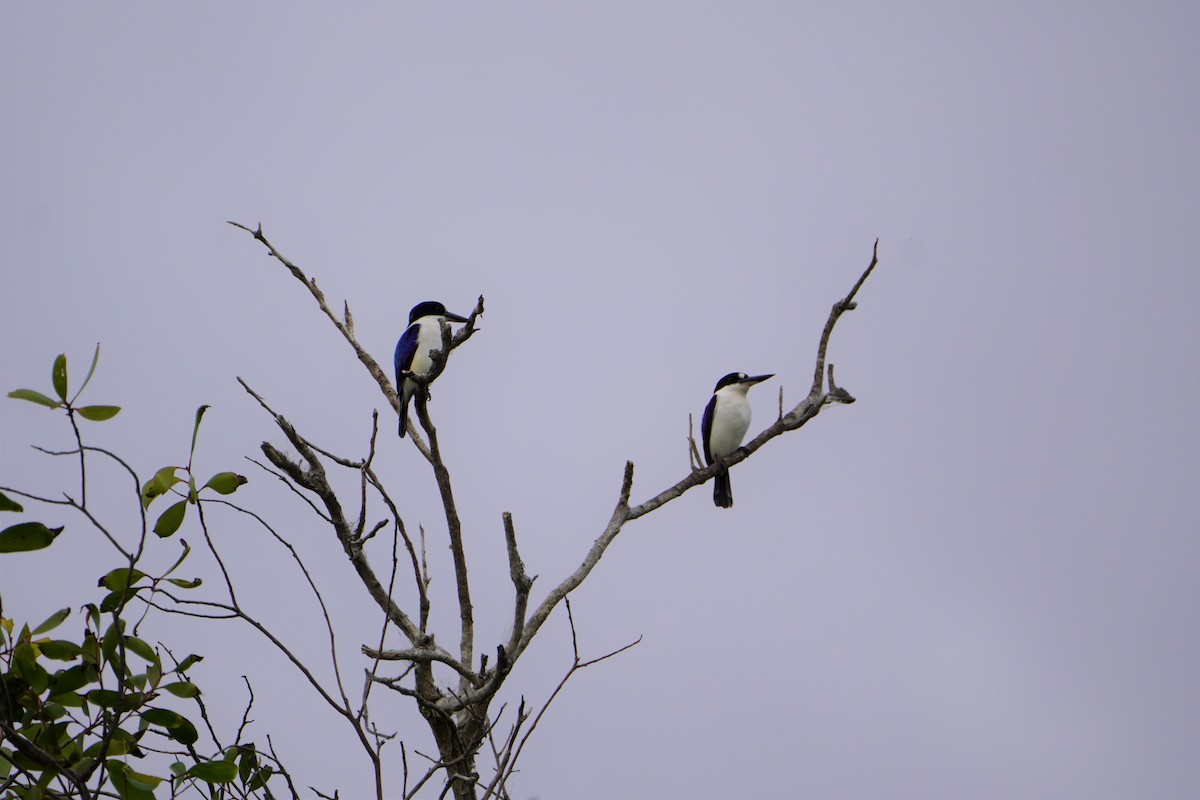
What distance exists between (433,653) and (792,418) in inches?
97.3

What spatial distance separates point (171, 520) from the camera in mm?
3039

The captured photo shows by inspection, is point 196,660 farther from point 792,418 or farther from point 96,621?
point 792,418

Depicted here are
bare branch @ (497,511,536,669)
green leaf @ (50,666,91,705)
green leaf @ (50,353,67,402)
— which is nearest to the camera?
green leaf @ (50,353,67,402)

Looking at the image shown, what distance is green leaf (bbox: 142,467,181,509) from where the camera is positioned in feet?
9.76

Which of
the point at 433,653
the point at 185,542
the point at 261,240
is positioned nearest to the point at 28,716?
the point at 185,542

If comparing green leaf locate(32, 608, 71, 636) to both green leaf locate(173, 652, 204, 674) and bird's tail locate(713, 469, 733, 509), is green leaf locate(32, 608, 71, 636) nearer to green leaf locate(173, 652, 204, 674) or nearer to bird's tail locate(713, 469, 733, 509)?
green leaf locate(173, 652, 204, 674)

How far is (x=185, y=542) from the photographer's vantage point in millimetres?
2955

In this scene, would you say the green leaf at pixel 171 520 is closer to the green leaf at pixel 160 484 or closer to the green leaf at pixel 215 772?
the green leaf at pixel 160 484

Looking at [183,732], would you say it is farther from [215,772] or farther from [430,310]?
[430,310]

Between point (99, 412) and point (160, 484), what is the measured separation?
1.27 feet

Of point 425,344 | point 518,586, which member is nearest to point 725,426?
point 425,344

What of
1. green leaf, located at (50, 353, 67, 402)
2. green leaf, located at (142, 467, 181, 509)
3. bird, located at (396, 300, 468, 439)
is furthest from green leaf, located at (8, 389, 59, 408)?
bird, located at (396, 300, 468, 439)

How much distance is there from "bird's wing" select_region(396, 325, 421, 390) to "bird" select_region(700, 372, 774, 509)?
265 cm

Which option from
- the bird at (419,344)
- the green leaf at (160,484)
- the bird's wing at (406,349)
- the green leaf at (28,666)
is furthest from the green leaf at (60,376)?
the bird's wing at (406,349)
